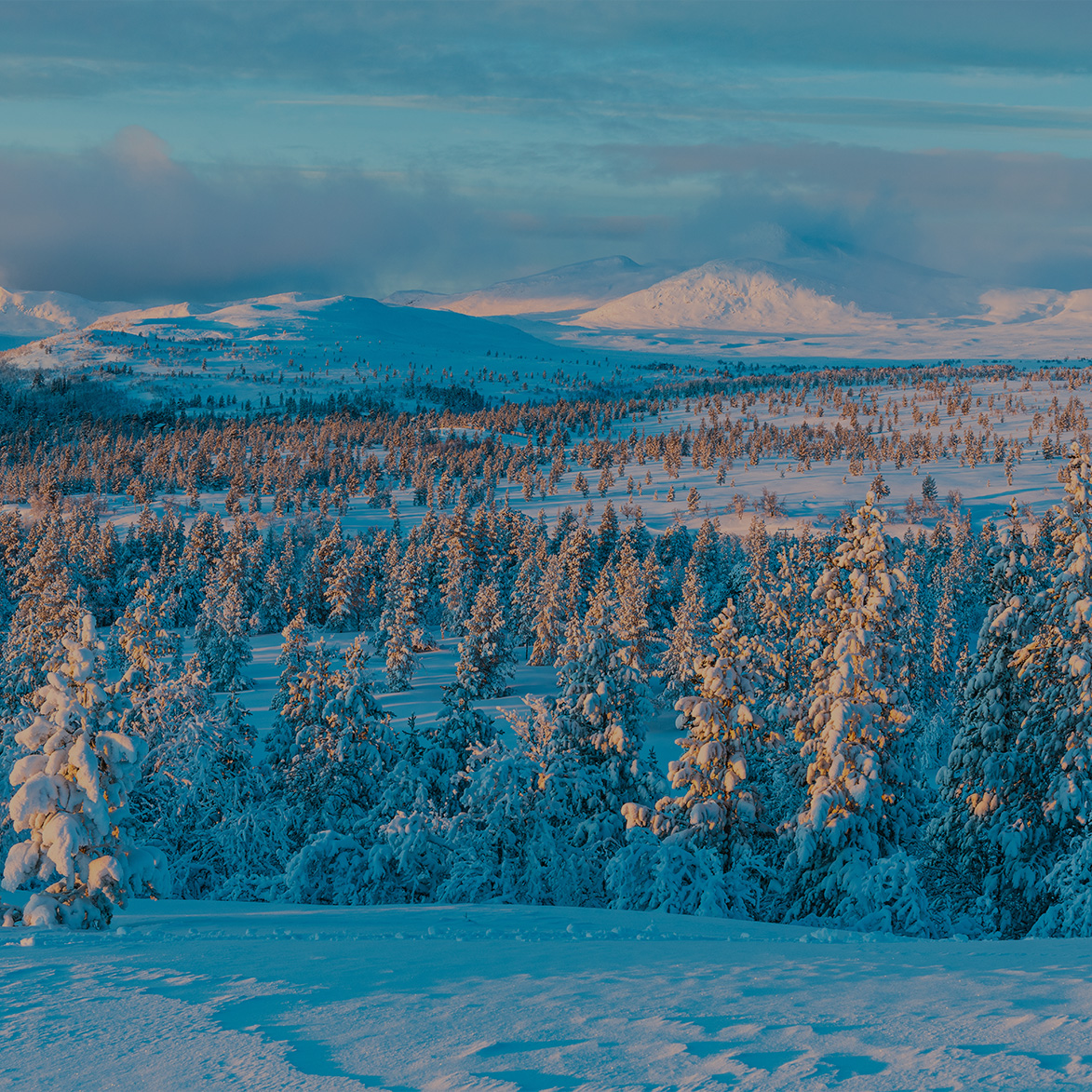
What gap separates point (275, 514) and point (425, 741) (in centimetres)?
11966

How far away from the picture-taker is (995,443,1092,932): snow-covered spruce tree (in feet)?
64.4

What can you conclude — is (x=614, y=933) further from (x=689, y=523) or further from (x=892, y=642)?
(x=689, y=523)

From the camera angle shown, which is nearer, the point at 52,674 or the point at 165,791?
the point at 52,674

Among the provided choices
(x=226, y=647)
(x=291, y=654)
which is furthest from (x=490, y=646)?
(x=291, y=654)

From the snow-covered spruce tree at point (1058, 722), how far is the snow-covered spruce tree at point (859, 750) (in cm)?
270

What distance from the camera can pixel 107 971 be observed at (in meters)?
9.61

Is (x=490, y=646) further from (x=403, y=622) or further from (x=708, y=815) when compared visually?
(x=708, y=815)

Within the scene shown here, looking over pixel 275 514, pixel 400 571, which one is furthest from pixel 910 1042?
pixel 275 514

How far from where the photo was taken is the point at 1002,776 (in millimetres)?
21844

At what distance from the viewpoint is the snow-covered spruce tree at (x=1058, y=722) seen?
19641mm

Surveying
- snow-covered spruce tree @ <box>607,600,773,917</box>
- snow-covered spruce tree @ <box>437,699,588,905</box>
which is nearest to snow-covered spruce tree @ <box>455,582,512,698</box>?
snow-covered spruce tree @ <box>437,699,588,905</box>

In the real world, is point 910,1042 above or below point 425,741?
above

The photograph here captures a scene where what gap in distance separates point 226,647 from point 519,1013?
2222 inches

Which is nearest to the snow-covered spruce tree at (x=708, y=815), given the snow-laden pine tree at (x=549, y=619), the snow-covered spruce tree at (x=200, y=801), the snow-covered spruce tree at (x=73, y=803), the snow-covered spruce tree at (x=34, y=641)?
the snow-covered spruce tree at (x=200, y=801)
